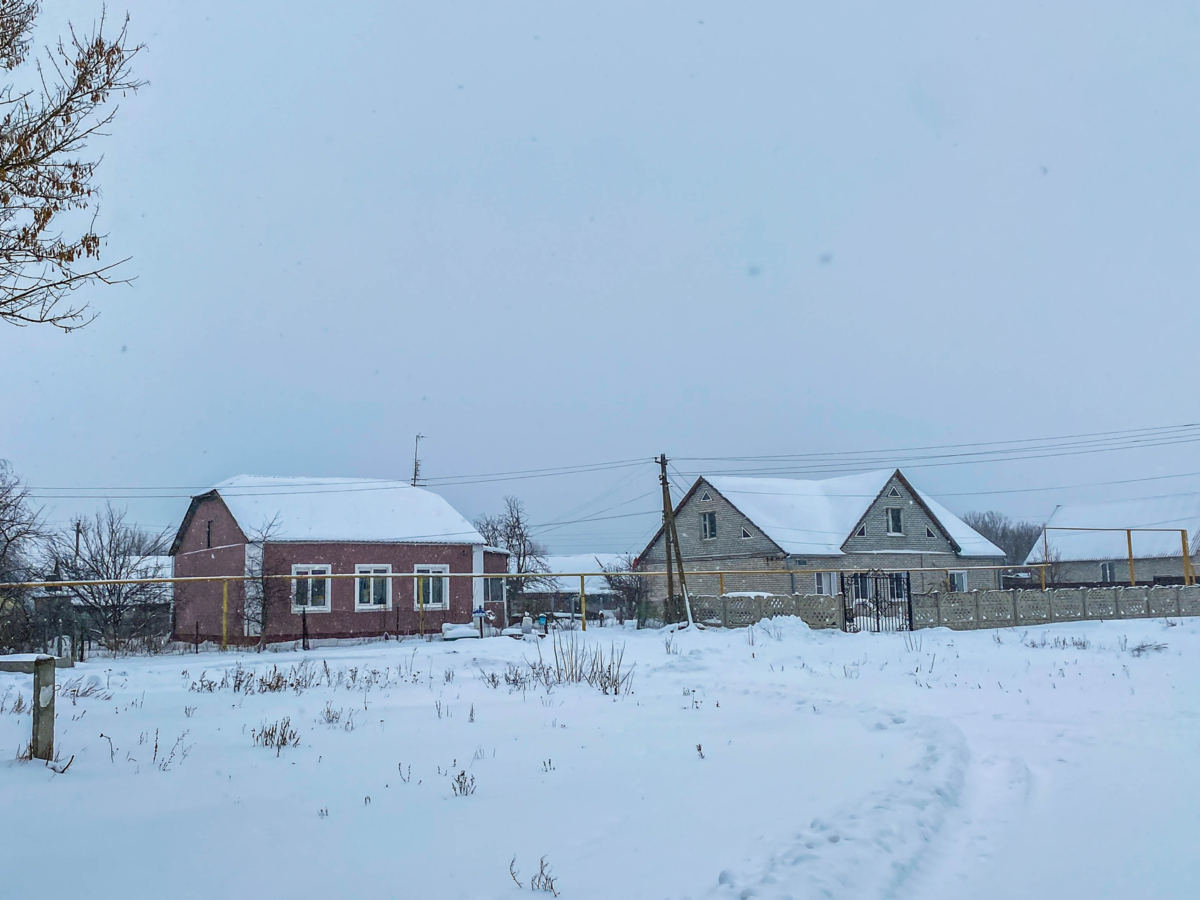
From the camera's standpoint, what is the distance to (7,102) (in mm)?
6148

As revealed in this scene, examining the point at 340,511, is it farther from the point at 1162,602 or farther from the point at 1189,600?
the point at 1189,600

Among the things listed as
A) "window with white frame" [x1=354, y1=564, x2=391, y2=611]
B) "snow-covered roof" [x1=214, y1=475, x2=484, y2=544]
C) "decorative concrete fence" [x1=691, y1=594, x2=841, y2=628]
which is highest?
"snow-covered roof" [x1=214, y1=475, x2=484, y2=544]

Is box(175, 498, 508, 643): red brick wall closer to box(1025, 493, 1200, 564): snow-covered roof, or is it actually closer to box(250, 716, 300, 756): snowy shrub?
box(250, 716, 300, 756): snowy shrub

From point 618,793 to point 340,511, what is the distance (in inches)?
1069

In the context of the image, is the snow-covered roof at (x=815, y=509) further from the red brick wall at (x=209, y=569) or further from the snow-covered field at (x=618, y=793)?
the snow-covered field at (x=618, y=793)

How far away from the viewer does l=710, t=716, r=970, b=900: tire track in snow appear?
443 cm

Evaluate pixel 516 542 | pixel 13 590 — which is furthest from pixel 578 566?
pixel 13 590

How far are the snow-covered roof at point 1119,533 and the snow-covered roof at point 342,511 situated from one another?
131 feet

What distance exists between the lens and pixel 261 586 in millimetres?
27406

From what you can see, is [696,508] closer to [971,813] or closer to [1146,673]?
[1146,673]

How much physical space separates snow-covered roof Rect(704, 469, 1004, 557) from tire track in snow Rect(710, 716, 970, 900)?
36499 mm

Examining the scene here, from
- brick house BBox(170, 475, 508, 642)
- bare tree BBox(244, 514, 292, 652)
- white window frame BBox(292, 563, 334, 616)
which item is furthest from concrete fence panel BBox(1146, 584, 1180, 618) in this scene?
bare tree BBox(244, 514, 292, 652)

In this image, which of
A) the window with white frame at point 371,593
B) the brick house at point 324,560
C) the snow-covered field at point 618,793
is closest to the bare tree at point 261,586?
the brick house at point 324,560

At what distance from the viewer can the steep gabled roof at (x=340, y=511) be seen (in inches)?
1184
